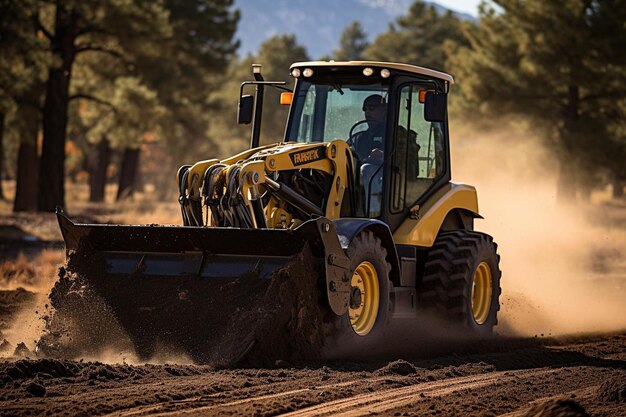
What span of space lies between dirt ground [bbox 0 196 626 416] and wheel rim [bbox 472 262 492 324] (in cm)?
96

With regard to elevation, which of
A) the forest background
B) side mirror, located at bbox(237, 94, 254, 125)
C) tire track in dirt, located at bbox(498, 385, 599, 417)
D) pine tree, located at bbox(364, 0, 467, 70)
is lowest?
tire track in dirt, located at bbox(498, 385, 599, 417)

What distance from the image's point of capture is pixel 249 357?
32.3 ft

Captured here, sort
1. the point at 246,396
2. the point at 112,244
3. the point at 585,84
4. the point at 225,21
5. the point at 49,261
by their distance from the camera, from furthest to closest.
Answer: the point at 225,21, the point at 585,84, the point at 49,261, the point at 112,244, the point at 246,396

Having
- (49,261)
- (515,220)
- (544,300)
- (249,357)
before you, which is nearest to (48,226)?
(49,261)

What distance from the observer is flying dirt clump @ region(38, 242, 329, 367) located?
9.97 metres

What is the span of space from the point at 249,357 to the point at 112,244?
2136 millimetres

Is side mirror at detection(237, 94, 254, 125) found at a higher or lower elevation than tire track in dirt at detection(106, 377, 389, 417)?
higher

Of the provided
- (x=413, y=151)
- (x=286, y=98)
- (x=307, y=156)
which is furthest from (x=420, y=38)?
(x=307, y=156)

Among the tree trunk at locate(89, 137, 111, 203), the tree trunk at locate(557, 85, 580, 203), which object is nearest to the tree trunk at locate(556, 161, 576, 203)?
the tree trunk at locate(557, 85, 580, 203)

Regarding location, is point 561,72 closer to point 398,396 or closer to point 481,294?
point 481,294

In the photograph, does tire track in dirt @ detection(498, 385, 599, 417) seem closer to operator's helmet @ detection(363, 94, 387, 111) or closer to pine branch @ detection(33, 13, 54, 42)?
operator's helmet @ detection(363, 94, 387, 111)

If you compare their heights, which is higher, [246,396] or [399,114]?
[399,114]

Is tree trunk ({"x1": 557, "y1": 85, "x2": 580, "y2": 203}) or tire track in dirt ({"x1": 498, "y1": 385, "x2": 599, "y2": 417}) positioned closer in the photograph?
tire track in dirt ({"x1": 498, "y1": 385, "x2": 599, "y2": 417})

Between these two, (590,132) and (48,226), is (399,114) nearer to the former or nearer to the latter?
(48,226)
